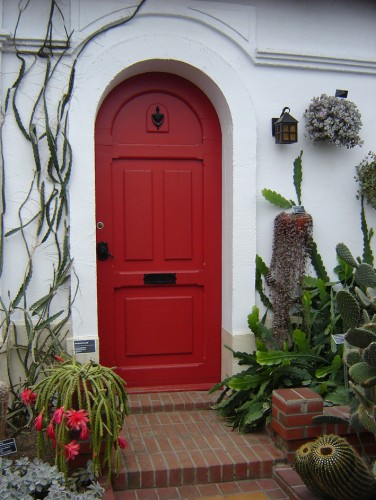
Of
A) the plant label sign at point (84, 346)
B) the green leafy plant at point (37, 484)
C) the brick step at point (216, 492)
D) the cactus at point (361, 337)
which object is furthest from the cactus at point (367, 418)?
the plant label sign at point (84, 346)

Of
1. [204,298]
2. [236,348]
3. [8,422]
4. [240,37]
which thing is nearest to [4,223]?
[8,422]

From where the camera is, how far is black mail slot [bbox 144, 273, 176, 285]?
4590 millimetres

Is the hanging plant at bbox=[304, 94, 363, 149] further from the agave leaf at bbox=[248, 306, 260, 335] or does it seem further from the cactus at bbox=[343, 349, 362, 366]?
the cactus at bbox=[343, 349, 362, 366]

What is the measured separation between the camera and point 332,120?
4.47 meters

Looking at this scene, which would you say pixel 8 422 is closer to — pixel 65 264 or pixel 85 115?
pixel 65 264

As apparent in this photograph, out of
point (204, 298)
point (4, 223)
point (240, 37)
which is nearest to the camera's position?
point (4, 223)

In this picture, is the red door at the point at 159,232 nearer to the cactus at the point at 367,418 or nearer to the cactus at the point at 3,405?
the cactus at the point at 3,405

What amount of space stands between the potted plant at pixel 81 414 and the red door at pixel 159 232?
1.29m

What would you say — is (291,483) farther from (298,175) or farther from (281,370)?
(298,175)

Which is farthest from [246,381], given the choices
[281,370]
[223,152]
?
[223,152]

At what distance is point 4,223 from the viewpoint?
4.09 m

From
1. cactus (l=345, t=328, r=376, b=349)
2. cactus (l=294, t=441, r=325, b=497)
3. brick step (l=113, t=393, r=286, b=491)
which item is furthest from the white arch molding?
cactus (l=345, t=328, r=376, b=349)

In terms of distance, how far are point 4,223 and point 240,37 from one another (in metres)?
2.49

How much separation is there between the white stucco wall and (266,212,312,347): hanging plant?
14 centimetres
